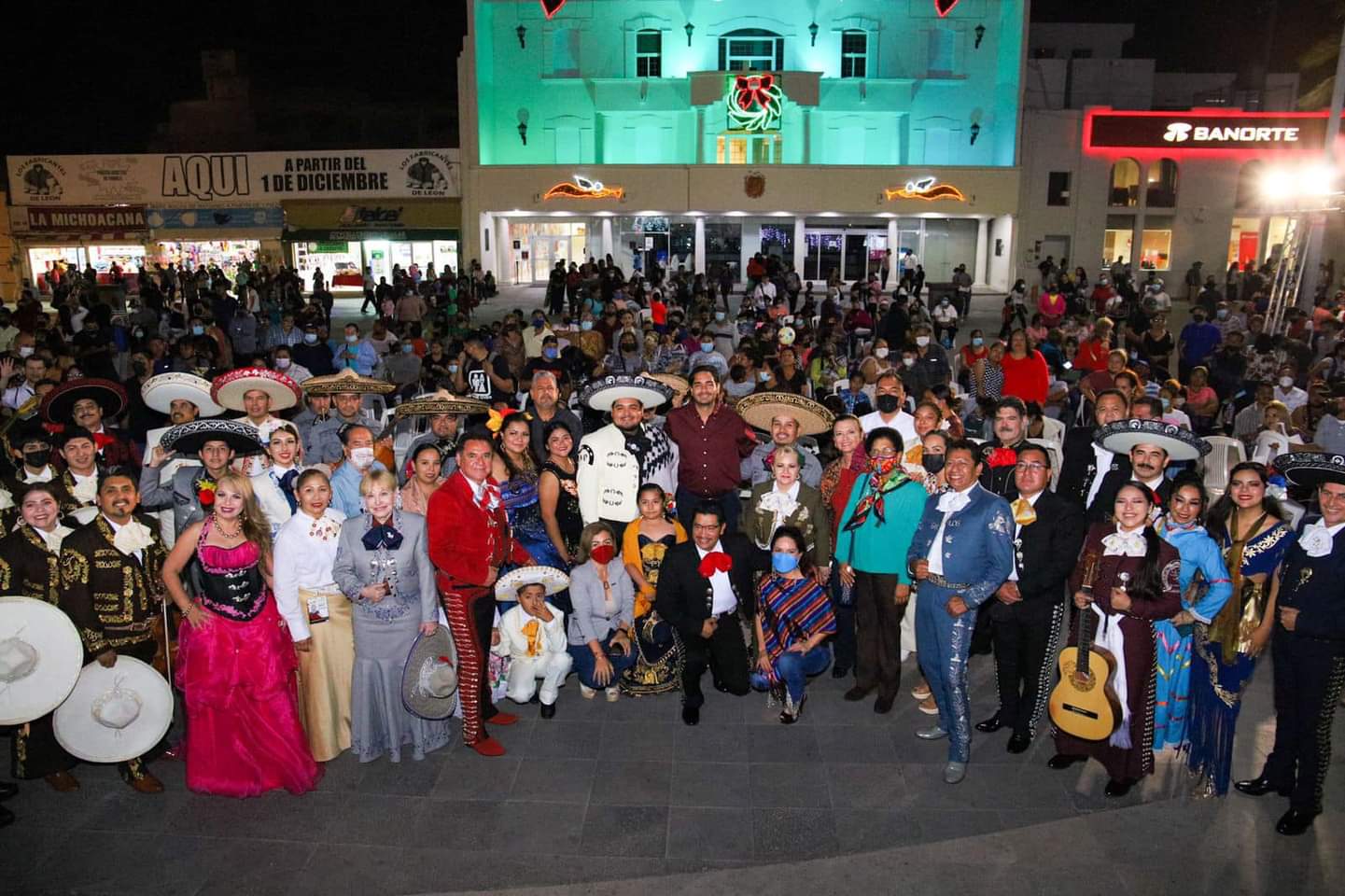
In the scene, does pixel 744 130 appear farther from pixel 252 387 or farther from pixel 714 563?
pixel 714 563

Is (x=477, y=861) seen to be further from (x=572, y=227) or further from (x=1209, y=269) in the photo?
(x=1209, y=269)

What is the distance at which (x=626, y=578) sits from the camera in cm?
642

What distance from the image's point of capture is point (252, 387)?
7047 mm

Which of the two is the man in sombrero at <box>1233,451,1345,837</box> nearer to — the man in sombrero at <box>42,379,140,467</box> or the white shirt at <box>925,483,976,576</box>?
the white shirt at <box>925,483,976,576</box>

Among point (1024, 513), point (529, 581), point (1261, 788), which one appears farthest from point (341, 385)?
point (1261, 788)

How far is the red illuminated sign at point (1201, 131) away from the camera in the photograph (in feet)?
93.3

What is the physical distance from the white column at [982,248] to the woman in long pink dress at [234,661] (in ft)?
95.5

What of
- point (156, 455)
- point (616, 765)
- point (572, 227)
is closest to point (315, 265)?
point (572, 227)

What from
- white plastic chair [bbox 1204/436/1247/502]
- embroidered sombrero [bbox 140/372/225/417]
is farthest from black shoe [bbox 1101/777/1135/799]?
embroidered sombrero [bbox 140/372/225/417]

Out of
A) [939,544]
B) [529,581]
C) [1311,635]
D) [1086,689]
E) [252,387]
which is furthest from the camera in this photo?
[252,387]

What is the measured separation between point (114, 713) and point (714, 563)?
3.54 metres

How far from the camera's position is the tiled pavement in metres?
4.69

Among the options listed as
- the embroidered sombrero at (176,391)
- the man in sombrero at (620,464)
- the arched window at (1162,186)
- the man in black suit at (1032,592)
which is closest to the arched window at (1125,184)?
the arched window at (1162,186)

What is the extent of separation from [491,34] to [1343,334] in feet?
81.5
